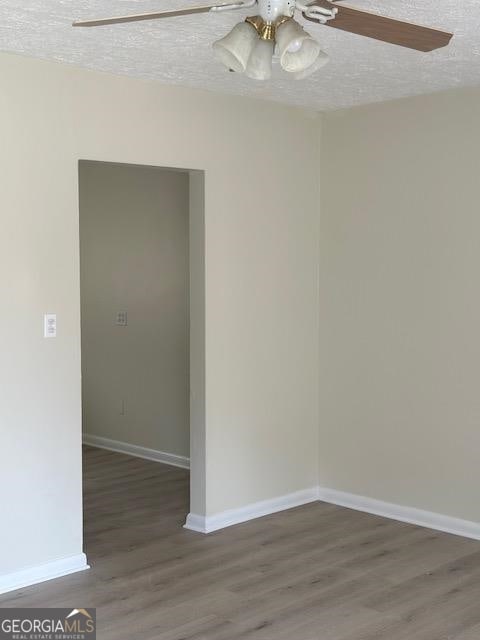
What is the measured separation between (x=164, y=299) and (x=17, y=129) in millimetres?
2479

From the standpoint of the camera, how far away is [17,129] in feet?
12.2

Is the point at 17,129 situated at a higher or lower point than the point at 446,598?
higher

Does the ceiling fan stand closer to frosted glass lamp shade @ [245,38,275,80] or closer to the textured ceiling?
frosted glass lamp shade @ [245,38,275,80]

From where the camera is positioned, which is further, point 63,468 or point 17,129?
point 63,468

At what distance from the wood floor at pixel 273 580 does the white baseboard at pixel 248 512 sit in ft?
0.20

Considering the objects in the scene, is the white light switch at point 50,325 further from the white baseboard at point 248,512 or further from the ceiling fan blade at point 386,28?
the ceiling fan blade at point 386,28

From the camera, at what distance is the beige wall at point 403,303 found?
4469mm

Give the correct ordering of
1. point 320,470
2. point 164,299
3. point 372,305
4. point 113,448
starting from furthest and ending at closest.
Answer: point 113,448, point 164,299, point 320,470, point 372,305

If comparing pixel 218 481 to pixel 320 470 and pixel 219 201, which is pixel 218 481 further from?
pixel 219 201

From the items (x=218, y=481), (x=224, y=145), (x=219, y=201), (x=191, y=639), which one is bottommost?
(x=191, y=639)

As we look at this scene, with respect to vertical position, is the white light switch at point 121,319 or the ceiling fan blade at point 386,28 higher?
the ceiling fan blade at point 386,28

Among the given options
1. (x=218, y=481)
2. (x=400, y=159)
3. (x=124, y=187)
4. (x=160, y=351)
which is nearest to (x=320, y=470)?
(x=218, y=481)

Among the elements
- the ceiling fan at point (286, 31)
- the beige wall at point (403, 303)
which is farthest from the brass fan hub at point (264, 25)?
the beige wall at point (403, 303)

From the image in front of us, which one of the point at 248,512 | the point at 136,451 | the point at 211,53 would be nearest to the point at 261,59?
the point at 211,53
